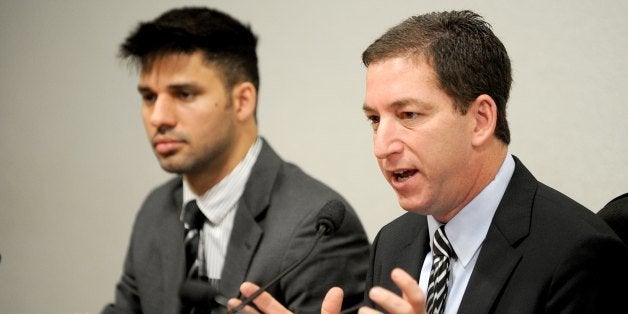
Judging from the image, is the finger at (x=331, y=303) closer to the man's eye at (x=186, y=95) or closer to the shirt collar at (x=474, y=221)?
the shirt collar at (x=474, y=221)

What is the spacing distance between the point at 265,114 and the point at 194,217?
1.92 ft

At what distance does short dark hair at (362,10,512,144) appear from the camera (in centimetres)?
178

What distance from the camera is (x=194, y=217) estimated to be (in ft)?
8.63

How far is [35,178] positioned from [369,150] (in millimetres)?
1676

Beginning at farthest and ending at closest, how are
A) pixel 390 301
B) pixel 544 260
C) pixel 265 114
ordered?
pixel 265 114, pixel 544 260, pixel 390 301

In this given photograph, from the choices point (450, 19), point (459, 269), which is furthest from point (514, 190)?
point (450, 19)

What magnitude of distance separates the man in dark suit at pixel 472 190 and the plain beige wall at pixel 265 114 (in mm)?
581

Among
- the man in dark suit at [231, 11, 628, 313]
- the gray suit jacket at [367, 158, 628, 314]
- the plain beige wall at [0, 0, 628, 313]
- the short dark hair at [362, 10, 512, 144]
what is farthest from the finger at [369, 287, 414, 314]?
the plain beige wall at [0, 0, 628, 313]

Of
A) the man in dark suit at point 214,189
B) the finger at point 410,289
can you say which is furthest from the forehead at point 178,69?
the finger at point 410,289

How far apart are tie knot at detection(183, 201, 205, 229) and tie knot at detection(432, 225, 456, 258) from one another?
37.7 inches

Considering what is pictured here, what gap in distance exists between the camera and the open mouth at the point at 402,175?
70.6 inches

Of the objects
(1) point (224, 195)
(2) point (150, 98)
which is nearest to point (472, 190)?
(1) point (224, 195)

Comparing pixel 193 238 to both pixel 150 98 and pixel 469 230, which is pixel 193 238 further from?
pixel 469 230

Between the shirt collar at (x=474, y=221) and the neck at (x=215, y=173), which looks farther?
the neck at (x=215, y=173)
